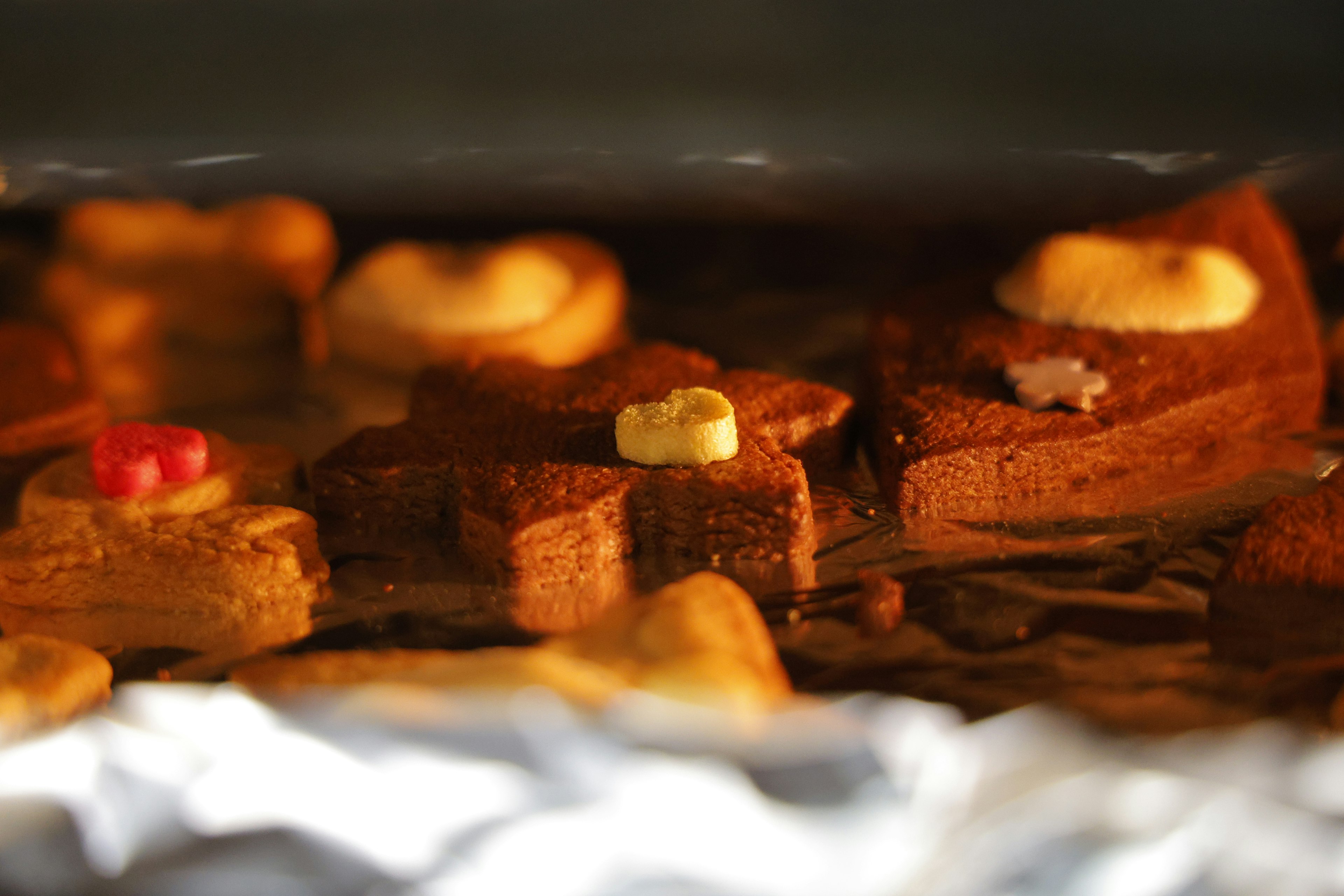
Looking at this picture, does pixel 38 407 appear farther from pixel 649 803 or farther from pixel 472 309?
pixel 649 803

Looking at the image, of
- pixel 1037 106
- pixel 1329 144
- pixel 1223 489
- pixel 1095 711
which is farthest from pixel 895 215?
pixel 1095 711

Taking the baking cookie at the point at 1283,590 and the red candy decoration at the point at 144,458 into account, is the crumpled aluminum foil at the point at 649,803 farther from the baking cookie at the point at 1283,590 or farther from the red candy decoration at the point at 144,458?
the red candy decoration at the point at 144,458

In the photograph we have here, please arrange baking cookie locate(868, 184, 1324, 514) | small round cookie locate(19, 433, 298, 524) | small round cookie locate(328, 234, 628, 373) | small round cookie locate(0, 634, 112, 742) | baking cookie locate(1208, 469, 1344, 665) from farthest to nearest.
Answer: small round cookie locate(328, 234, 628, 373)
baking cookie locate(868, 184, 1324, 514)
small round cookie locate(19, 433, 298, 524)
baking cookie locate(1208, 469, 1344, 665)
small round cookie locate(0, 634, 112, 742)

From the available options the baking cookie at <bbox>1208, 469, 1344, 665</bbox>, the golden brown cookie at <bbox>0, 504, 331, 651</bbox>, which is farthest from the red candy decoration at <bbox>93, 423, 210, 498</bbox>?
the baking cookie at <bbox>1208, 469, 1344, 665</bbox>

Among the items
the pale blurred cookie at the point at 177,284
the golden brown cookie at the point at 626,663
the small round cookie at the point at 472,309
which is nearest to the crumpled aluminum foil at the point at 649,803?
the golden brown cookie at the point at 626,663

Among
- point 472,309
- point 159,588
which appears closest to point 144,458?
point 159,588

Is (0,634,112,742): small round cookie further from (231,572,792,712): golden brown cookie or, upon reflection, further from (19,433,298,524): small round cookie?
(19,433,298,524): small round cookie

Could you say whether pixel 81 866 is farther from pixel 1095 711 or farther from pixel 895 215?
pixel 895 215
